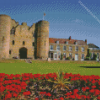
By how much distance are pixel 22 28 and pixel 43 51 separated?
9.26 meters

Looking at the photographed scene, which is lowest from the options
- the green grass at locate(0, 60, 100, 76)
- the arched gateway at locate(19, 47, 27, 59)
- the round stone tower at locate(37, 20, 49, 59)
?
the green grass at locate(0, 60, 100, 76)

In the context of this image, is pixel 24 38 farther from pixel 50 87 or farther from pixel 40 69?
pixel 50 87

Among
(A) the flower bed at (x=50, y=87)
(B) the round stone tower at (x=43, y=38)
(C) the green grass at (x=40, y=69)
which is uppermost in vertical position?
(B) the round stone tower at (x=43, y=38)

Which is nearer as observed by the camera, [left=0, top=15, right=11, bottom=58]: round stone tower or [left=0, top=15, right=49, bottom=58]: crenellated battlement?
[left=0, top=15, right=11, bottom=58]: round stone tower

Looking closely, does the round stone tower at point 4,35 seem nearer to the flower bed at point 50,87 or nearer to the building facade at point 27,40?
the building facade at point 27,40

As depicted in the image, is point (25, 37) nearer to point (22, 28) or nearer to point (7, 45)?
point (22, 28)

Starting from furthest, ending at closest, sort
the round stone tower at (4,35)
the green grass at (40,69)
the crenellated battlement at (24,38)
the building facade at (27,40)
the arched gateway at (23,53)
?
the arched gateway at (23,53), the crenellated battlement at (24,38), the building facade at (27,40), the round stone tower at (4,35), the green grass at (40,69)

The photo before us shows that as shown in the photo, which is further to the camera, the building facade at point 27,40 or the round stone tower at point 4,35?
the building facade at point 27,40

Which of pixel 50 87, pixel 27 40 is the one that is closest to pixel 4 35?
pixel 27 40

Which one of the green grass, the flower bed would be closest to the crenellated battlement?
the green grass

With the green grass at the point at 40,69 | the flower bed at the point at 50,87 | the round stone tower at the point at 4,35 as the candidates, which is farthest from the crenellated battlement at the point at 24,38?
the flower bed at the point at 50,87

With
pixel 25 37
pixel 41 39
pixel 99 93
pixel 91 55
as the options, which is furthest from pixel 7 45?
pixel 99 93

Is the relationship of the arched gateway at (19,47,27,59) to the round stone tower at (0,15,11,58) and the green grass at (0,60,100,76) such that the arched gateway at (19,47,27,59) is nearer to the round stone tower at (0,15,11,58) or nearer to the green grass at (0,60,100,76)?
the round stone tower at (0,15,11,58)

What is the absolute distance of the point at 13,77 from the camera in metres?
6.23
